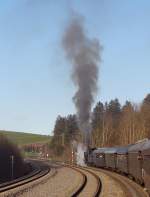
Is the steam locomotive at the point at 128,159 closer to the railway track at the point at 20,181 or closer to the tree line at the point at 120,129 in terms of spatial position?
the railway track at the point at 20,181

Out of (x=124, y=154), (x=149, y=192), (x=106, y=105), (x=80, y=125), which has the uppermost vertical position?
(x=106, y=105)

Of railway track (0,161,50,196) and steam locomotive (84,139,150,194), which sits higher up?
steam locomotive (84,139,150,194)

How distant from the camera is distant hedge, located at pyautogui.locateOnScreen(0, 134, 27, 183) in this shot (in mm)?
56362

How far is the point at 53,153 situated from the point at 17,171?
91889mm

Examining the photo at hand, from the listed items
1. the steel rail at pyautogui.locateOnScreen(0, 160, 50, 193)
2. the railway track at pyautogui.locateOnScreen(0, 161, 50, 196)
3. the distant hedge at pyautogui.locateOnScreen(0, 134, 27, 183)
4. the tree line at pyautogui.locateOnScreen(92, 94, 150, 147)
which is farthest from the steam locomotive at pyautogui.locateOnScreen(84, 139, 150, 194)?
the tree line at pyautogui.locateOnScreen(92, 94, 150, 147)

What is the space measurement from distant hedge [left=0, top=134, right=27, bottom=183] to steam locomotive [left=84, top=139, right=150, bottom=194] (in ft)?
31.0

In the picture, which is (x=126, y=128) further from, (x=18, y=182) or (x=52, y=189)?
(x=52, y=189)

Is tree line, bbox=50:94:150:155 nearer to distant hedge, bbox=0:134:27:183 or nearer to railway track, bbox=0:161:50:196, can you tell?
distant hedge, bbox=0:134:27:183

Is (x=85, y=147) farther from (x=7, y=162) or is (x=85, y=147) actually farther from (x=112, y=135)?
(x=112, y=135)

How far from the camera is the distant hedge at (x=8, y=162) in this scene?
56.4 meters

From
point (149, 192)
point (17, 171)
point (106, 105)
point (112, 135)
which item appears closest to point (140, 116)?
point (112, 135)

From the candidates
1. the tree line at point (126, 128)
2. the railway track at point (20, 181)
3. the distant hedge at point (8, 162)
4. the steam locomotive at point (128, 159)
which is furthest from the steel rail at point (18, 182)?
the tree line at point (126, 128)

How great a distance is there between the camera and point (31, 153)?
178 meters

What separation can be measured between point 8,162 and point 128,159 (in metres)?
29.2
